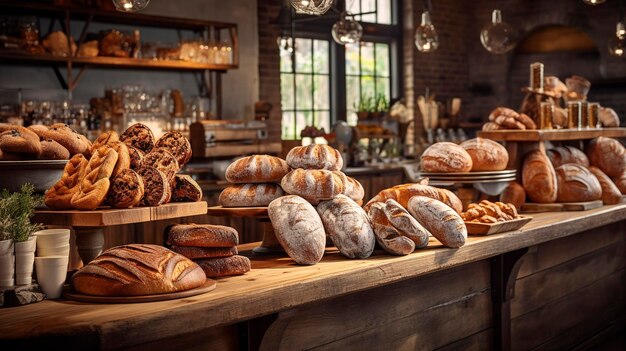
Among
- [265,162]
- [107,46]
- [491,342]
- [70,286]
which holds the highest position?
[107,46]

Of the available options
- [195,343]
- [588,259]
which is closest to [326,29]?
[588,259]

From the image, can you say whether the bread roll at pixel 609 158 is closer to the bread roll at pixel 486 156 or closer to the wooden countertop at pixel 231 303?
the bread roll at pixel 486 156

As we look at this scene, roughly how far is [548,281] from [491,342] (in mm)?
618

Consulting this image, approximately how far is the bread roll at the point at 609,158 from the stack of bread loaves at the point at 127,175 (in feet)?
9.24

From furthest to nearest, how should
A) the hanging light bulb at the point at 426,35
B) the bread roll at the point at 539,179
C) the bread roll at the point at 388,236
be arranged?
the hanging light bulb at the point at 426,35 → the bread roll at the point at 539,179 → the bread roll at the point at 388,236

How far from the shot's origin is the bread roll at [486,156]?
3.83 m

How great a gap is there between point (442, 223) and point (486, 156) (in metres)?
1.12

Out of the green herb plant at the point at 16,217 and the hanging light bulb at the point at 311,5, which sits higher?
the hanging light bulb at the point at 311,5

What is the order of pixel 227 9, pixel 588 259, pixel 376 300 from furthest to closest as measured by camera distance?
pixel 227 9 < pixel 588 259 < pixel 376 300

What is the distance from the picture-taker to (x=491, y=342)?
3.50m

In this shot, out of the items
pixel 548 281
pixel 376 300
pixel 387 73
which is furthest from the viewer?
pixel 387 73

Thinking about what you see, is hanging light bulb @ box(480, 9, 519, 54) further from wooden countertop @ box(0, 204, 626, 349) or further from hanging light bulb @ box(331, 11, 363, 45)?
wooden countertop @ box(0, 204, 626, 349)

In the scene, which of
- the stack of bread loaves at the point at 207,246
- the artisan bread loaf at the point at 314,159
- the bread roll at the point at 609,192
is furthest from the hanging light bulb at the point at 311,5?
the bread roll at the point at 609,192

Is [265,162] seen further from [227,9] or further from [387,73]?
[387,73]
